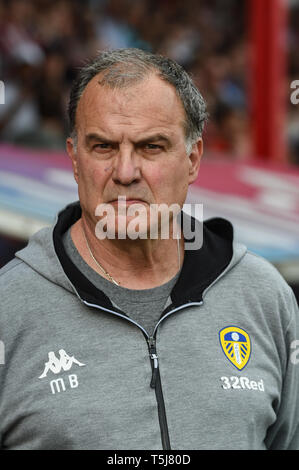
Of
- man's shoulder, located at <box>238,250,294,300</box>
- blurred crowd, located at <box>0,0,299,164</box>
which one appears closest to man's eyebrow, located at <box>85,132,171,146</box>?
man's shoulder, located at <box>238,250,294,300</box>

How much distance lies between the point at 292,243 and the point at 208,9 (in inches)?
243

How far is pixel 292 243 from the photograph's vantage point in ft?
10.5

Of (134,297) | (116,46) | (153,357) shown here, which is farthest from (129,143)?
(116,46)

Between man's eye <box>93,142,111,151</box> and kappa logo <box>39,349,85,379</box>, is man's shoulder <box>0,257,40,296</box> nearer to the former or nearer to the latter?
kappa logo <box>39,349,85,379</box>

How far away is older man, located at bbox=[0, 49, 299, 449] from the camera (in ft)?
5.76

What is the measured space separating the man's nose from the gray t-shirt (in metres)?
0.25

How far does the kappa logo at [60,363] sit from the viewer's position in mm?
1768

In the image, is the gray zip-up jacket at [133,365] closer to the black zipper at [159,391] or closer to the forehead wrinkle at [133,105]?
the black zipper at [159,391]

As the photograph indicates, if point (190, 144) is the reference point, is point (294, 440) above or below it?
below

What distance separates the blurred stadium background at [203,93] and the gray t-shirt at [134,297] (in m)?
0.70

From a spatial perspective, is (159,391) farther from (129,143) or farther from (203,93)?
(203,93)

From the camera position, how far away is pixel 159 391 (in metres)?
1.78

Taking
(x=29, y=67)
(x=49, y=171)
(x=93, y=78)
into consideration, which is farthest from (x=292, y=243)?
(x=29, y=67)
